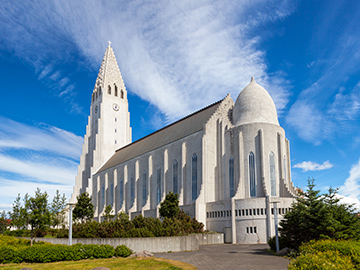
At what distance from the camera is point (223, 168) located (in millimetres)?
50469

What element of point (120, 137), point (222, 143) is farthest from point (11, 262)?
point (120, 137)

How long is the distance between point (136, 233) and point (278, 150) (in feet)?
85.8

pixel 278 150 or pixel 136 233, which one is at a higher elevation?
pixel 278 150

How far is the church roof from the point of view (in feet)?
181

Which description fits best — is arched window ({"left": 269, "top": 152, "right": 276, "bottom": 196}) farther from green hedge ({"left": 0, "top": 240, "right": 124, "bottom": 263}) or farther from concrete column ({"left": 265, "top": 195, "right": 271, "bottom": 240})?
green hedge ({"left": 0, "top": 240, "right": 124, "bottom": 263})

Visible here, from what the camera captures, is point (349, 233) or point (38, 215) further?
point (38, 215)

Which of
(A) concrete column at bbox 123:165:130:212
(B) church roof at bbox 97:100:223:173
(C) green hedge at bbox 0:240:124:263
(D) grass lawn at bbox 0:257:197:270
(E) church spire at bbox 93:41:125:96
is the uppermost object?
(E) church spire at bbox 93:41:125:96

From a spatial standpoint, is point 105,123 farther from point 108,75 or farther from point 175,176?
point 175,176

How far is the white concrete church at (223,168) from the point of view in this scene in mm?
41844

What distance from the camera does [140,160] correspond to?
6681 cm

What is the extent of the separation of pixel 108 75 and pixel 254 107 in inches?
2082

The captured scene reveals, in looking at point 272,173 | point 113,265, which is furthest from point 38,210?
point 272,173

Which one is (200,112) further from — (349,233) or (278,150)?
(349,233)

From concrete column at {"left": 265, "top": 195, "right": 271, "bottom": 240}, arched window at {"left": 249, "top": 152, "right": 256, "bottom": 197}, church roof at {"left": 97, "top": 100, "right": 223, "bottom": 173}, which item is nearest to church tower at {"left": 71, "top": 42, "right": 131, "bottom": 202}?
church roof at {"left": 97, "top": 100, "right": 223, "bottom": 173}
